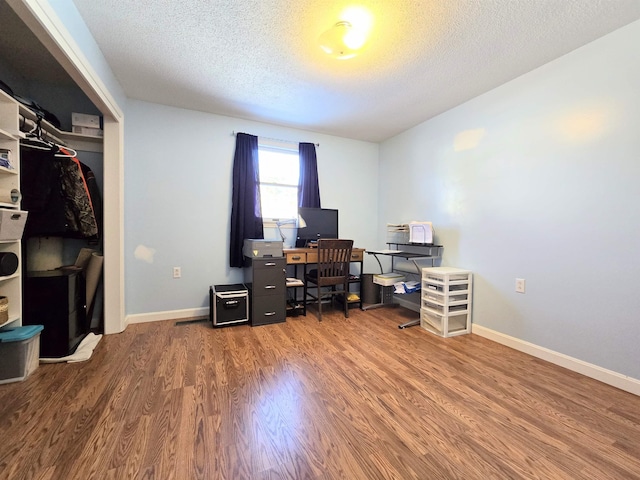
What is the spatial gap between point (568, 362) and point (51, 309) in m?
3.79

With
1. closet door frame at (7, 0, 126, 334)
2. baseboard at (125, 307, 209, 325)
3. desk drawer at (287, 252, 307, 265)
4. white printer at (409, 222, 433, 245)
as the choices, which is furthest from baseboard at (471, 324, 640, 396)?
closet door frame at (7, 0, 126, 334)

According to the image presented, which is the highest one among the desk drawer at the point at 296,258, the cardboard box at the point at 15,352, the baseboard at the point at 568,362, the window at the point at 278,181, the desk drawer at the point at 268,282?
the window at the point at 278,181

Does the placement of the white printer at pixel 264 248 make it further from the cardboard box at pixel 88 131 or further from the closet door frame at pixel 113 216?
the cardboard box at pixel 88 131

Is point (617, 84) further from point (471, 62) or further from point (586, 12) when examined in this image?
point (471, 62)

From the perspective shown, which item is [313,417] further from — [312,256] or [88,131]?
[88,131]

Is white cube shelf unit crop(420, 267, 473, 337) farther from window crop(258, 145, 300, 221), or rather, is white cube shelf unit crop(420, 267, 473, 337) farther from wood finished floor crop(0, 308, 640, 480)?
window crop(258, 145, 300, 221)

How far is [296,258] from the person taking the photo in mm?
3018

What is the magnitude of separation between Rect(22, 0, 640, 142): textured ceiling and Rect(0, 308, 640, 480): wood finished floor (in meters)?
2.30

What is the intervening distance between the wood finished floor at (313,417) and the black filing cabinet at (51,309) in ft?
0.56

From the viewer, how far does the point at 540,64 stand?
81.4 inches

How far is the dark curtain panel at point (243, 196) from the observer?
306 centimetres

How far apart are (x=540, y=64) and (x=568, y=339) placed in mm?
2121

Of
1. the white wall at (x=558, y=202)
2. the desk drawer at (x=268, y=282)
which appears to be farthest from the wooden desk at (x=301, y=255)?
the white wall at (x=558, y=202)

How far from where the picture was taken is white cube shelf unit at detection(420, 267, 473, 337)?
247 centimetres
